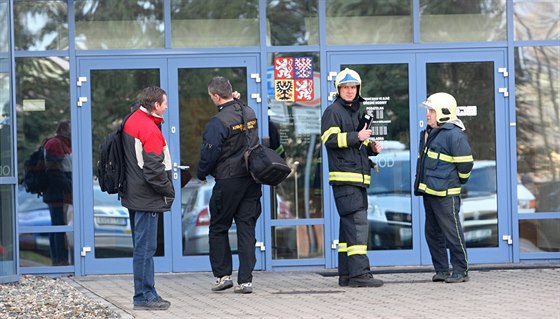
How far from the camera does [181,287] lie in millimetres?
11594

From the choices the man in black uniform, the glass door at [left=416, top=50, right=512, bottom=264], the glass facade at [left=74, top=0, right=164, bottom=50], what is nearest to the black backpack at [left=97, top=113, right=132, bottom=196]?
the man in black uniform

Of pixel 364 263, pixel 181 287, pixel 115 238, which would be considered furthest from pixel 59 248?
pixel 364 263

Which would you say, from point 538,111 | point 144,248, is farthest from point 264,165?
point 538,111

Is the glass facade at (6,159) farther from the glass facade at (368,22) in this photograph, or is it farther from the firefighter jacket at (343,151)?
the glass facade at (368,22)

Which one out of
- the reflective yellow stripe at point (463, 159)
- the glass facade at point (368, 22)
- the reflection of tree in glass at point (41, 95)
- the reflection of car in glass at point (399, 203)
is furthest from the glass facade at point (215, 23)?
the reflective yellow stripe at point (463, 159)

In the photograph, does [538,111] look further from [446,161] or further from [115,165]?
[115,165]

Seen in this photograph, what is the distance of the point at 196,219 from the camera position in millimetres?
13000

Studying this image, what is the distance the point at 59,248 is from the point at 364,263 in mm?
3604

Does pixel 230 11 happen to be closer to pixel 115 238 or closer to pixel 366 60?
pixel 366 60

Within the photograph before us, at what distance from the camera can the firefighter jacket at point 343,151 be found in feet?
35.8

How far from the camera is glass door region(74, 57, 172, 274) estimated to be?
1278 cm

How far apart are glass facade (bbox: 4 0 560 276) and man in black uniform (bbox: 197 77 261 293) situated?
202 cm

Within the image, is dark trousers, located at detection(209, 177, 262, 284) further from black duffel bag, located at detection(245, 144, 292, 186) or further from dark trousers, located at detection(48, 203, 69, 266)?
dark trousers, located at detection(48, 203, 69, 266)

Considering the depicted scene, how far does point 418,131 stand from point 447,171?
1795 millimetres
